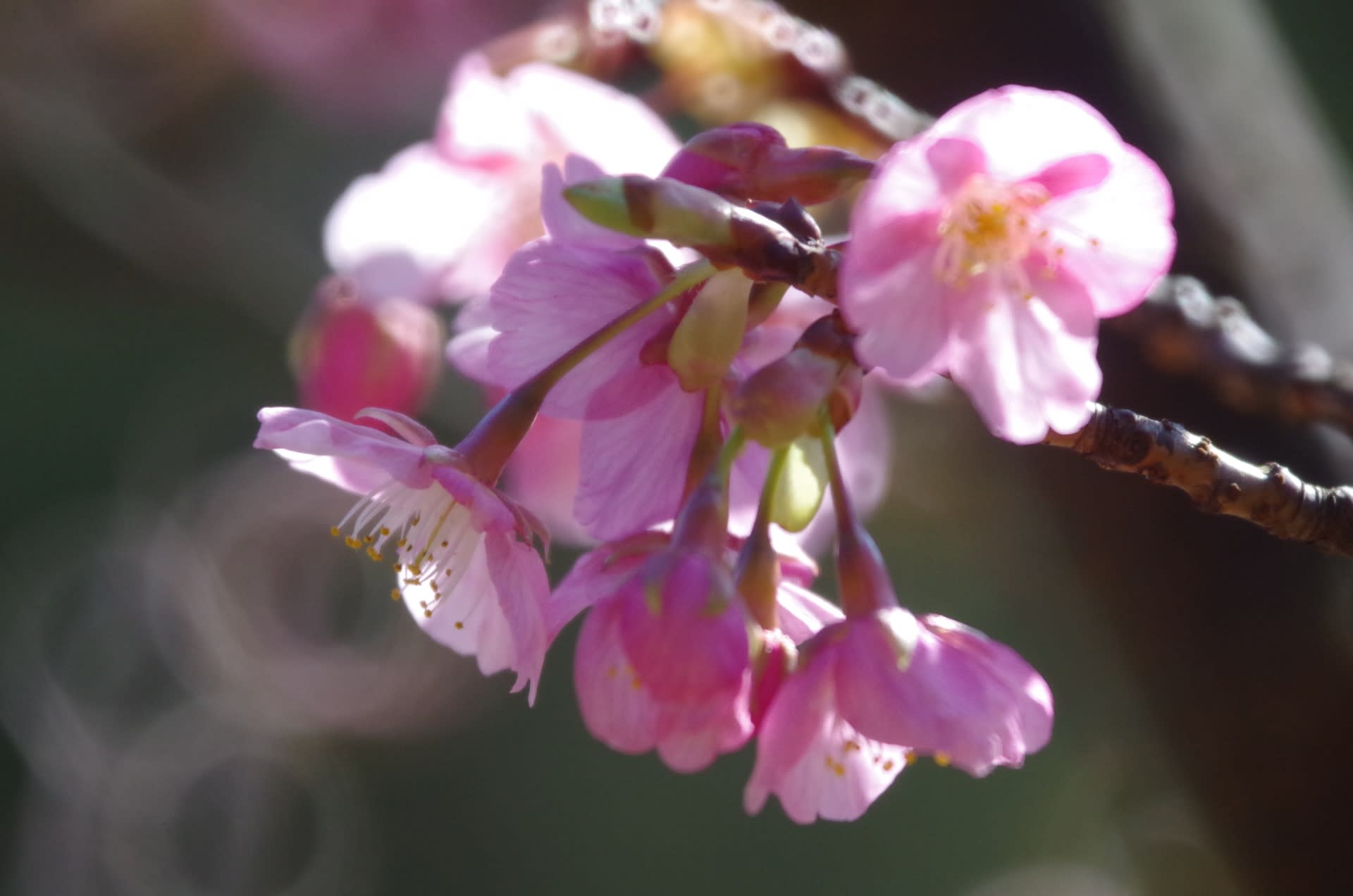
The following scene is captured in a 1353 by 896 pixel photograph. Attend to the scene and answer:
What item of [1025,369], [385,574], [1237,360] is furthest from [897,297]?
[385,574]

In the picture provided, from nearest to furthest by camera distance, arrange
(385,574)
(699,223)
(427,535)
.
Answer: (699,223)
(427,535)
(385,574)

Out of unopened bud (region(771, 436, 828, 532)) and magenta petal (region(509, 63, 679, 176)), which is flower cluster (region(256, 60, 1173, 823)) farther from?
magenta petal (region(509, 63, 679, 176))

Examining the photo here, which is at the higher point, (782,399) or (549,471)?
(782,399)

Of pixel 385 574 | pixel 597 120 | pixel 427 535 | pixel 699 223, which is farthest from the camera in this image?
pixel 385 574

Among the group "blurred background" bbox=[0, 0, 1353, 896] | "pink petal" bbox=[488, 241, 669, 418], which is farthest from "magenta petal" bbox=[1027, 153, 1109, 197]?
"blurred background" bbox=[0, 0, 1353, 896]

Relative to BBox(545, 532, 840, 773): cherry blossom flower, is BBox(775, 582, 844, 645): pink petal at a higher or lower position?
lower

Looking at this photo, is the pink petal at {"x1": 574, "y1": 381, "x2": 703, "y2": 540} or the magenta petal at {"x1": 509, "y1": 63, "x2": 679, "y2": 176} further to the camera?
the magenta petal at {"x1": 509, "y1": 63, "x2": 679, "y2": 176}

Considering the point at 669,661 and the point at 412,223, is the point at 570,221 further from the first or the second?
the point at 412,223

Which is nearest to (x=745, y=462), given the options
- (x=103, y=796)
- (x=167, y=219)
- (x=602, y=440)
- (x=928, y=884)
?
(x=602, y=440)
